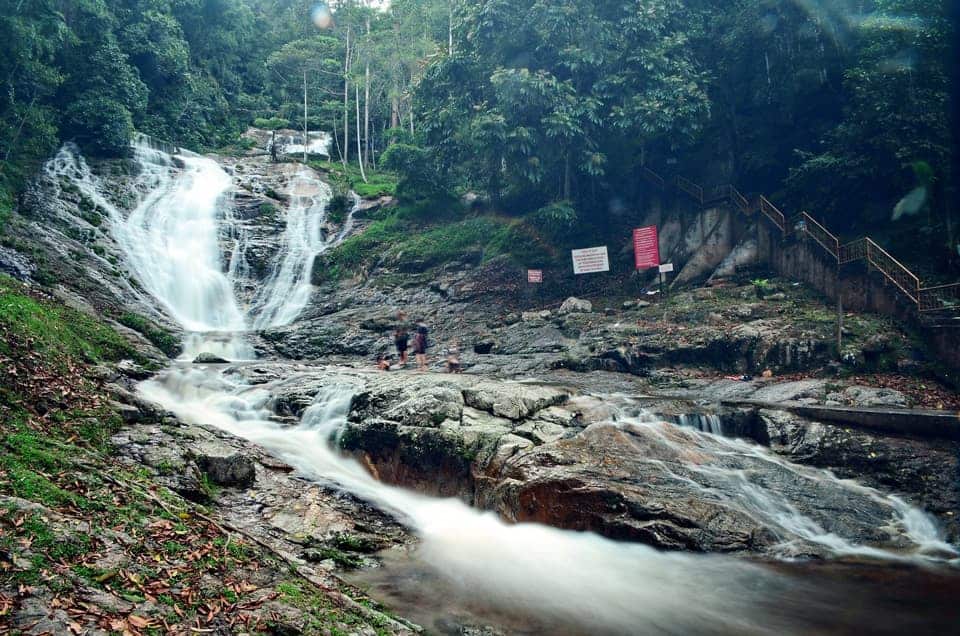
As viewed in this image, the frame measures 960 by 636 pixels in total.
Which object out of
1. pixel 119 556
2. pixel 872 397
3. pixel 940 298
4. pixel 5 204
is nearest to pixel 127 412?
pixel 119 556

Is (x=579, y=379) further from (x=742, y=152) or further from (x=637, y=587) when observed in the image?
(x=742, y=152)

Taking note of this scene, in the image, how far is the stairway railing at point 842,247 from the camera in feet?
41.0

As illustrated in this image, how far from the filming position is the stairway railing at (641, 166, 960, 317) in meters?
12.5

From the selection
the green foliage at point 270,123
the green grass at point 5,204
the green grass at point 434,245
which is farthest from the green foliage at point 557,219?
the green foliage at point 270,123

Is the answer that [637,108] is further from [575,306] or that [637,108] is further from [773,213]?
[575,306]

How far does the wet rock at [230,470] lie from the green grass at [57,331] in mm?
2913

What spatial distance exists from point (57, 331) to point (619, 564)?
9.86 m

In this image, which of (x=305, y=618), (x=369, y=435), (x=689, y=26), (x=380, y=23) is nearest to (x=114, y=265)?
(x=369, y=435)

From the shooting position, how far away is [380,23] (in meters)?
40.1

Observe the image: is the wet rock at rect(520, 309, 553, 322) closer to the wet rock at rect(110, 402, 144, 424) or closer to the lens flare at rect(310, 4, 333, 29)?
the wet rock at rect(110, 402, 144, 424)

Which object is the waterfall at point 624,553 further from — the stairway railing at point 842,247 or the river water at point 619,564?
the stairway railing at point 842,247

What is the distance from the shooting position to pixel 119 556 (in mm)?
3777

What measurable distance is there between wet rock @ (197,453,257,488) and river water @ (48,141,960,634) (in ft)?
3.71

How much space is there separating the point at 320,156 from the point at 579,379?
30.7 metres
